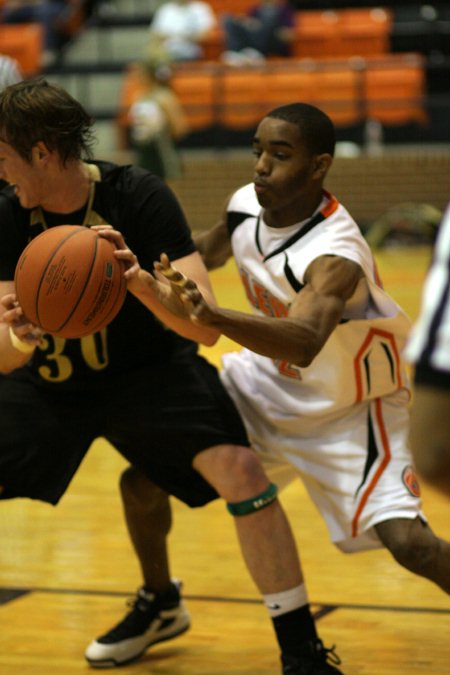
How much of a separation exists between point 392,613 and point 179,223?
60.8 inches

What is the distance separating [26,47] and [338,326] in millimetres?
14314

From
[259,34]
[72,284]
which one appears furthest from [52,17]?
[72,284]

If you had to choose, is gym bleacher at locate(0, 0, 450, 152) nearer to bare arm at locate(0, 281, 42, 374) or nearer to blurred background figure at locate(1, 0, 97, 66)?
blurred background figure at locate(1, 0, 97, 66)

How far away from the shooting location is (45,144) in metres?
3.34

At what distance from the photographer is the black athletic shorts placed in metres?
3.59

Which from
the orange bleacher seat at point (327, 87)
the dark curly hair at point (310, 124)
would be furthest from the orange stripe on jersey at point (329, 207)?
the orange bleacher seat at point (327, 87)

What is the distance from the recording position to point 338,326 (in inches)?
137

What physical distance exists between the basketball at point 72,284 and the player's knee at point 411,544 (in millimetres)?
960

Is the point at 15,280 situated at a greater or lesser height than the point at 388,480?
greater

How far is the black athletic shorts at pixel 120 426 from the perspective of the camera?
3590 mm

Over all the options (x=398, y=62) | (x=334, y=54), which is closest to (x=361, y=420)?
(x=398, y=62)

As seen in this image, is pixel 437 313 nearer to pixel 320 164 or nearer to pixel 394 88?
pixel 320 164

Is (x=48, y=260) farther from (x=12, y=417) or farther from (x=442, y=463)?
(x=442, y=463)

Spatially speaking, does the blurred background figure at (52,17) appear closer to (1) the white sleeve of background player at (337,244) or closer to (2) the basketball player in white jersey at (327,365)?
(2) the basketball player in white jersey at (327,365)
